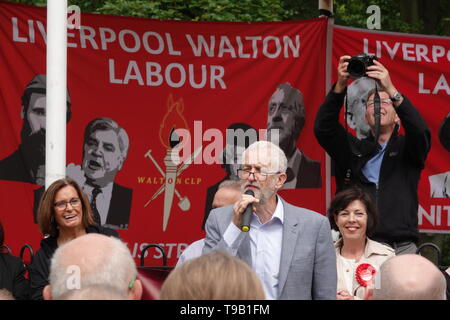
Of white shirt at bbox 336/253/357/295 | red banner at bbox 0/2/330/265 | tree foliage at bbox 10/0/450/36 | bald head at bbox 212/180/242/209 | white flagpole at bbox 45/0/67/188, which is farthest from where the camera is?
tree foliage at bbox 10/0/450/36

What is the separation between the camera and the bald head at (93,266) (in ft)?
11.2

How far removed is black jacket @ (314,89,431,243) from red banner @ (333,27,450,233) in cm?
181

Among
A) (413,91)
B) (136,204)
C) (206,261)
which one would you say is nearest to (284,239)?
(206,261)

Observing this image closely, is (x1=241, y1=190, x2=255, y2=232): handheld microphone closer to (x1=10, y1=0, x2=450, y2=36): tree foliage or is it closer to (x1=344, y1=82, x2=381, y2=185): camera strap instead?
(x1=344, y1=82, x2=381, y2=185): camera strap

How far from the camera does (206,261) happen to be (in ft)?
9.88

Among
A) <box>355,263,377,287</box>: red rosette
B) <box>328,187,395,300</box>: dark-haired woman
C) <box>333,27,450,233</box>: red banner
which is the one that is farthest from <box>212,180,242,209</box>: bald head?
<box>333,27,450,233</box>: red banner

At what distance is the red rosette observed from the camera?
569 cm

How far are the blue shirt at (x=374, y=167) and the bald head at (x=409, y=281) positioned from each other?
123 inches

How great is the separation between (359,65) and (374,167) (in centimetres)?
73

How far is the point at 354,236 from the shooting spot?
608 centimetres

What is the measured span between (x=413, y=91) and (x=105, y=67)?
9.12 feet

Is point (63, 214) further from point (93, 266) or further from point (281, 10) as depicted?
point (281, 10)

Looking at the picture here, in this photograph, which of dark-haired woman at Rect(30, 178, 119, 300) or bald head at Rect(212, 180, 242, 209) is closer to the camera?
dark-haired woman at Rect(30, 178, 119, 300)

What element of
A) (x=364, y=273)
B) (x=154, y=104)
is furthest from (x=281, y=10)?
(x=364, y=273)
